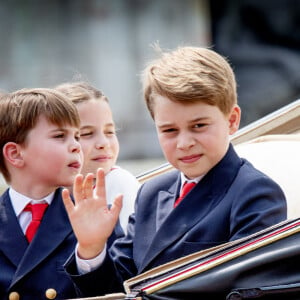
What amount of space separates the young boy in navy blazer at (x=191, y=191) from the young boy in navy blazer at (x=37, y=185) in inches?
6.5

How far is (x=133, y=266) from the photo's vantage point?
2.90m

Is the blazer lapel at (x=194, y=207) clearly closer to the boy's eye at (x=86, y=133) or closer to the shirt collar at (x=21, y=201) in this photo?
the shirt collar at (x=21, y=201)

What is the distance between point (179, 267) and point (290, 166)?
98 centimetres

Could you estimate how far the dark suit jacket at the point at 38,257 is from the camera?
115 inches

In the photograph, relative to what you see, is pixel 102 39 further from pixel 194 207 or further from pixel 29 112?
pixel 194 207

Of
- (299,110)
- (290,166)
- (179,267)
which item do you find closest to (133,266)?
(179,267)

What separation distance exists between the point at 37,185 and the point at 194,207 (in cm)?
53

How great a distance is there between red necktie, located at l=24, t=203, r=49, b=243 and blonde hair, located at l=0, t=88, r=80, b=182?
192 millimetres

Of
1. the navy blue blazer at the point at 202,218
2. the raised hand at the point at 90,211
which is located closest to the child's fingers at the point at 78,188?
the raised hand at the point at 90,211

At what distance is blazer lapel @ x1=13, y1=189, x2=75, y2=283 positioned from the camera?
2.94 meters

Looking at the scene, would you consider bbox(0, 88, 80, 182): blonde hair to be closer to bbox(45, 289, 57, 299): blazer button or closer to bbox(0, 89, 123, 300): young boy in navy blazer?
bbox(0, 89, 123, 300): young boy in navy blazer

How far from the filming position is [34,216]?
3059mm

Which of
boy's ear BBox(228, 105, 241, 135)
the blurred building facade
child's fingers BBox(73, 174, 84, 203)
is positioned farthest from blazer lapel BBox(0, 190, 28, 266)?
the blurred building facade

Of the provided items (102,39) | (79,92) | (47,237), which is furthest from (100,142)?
(102,39)
